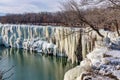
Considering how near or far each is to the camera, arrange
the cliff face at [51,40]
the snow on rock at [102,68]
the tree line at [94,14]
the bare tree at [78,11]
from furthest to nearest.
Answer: the cliff face at [51,40], the bare tree at [78,11], the tree line at [94,14], the snow on rock at [102,68]

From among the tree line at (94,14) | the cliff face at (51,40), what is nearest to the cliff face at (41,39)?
the cliff face at (51,40)

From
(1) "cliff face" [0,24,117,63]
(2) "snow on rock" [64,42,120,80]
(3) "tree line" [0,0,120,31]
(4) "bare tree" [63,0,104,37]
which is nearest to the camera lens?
(2) "snow on rock" [64,42,120,80]

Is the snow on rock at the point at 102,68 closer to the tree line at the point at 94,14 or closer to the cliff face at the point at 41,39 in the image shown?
the tree line at the point at 94,14

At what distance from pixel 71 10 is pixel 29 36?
2440 cm

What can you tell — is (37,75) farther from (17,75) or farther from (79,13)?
(79,13)

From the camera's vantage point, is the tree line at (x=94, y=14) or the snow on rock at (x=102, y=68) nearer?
the snow on rock at (x=102, y=68)

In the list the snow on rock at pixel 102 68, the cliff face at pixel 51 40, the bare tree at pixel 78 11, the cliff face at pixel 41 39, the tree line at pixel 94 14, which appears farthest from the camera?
the cliff face at pixel 41 39

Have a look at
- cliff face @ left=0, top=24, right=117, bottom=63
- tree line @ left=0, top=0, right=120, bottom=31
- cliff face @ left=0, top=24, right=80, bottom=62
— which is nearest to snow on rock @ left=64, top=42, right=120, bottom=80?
tree line @ left=0, top=0, right=120, bottom=31

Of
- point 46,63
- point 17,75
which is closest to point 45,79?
point 17,75

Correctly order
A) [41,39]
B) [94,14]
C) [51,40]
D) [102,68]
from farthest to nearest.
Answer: [41,39] < [51,40] < [94,14] < [102,68]

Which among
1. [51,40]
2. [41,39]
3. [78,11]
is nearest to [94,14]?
[78,11]

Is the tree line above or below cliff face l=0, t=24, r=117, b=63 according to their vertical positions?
above

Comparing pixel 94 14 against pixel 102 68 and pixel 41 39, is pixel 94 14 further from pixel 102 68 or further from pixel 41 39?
pixel 41 39

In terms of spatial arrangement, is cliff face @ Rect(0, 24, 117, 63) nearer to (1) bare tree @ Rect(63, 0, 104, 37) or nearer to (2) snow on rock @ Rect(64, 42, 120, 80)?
(1) bare tree @ Rect(63, 0, 104, 37)
